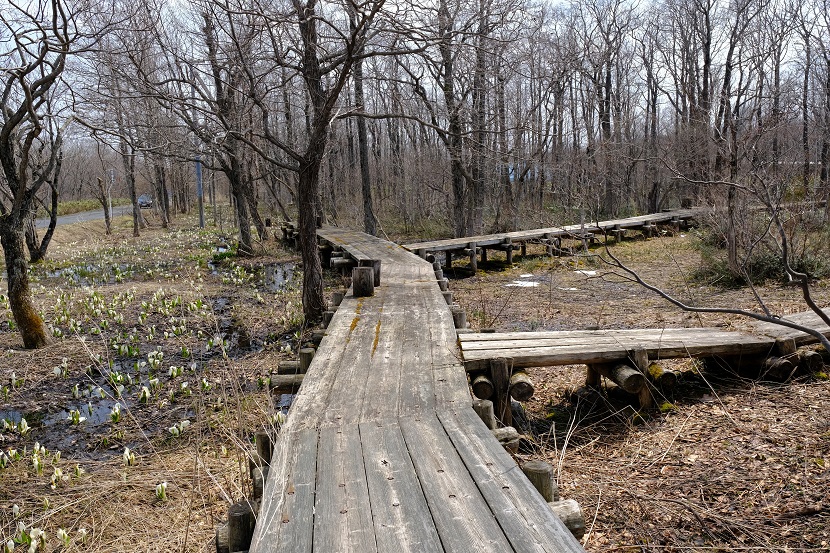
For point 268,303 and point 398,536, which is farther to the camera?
point 268,303

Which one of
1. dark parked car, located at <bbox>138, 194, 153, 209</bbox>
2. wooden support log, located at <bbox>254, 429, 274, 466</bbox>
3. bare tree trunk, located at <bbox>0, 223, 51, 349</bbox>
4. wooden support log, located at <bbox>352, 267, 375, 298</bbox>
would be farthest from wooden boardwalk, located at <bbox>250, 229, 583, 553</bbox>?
dark parked car, located at <bbox>138, 194, 153, 209</bbox>

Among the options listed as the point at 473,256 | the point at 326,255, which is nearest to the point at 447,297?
the point at 473,256

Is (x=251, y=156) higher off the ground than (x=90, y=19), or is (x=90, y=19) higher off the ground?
(x=90, y=19)

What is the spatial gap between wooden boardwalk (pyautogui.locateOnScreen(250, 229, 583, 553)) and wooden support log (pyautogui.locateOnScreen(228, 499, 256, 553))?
2.8 inches

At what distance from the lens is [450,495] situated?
2744mm

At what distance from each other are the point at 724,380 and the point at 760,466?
1.91 metres

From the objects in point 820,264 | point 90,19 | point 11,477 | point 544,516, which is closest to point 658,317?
point 820,264

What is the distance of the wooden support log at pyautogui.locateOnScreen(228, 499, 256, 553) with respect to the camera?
260cm

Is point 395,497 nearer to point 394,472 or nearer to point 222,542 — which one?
point 394,472

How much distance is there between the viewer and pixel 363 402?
4.02 metres

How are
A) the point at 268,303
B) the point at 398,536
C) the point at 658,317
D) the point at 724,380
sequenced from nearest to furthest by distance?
→ the point at 398,536, the point at 724,380, the point at 658,317, the point at 268,303

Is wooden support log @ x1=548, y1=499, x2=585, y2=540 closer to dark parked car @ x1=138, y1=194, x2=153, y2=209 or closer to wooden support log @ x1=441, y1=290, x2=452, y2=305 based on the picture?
wooden support log @ x1=441, y1=290, x2=452, y2=305

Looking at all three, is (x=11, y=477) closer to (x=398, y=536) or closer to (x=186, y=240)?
(x=398, y=536)

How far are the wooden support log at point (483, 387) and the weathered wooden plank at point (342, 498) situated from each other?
5.69 feet
